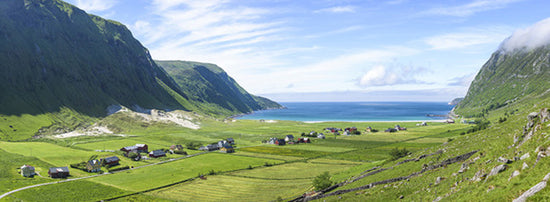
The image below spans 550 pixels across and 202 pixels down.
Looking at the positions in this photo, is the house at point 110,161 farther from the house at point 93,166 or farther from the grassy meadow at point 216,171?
the house at point 93,166

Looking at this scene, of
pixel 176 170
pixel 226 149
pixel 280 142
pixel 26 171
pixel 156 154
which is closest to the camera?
pixel 26 171

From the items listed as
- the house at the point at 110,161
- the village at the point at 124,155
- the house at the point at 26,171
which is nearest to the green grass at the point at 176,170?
the village at the point at 124,155

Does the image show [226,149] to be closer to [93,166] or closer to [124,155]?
[124,155]

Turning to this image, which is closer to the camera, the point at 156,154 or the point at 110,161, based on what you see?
the point at 110,161

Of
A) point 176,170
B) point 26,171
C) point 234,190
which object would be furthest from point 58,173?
Result: point 234,190

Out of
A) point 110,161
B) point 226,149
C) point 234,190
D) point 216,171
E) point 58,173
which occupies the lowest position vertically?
point 234,190

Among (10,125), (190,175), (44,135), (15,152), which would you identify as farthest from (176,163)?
(10,125)

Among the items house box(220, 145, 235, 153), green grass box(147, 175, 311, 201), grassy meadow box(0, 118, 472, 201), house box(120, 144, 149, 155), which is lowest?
green grass box(147, 175, 311, 201)

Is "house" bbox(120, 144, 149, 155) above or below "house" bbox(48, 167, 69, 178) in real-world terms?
above

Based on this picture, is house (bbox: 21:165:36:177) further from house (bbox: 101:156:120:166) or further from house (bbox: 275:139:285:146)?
house (bbox: 275:139:285:146)

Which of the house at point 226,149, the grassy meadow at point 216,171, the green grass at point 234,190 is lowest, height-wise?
the green grass at point 234,190

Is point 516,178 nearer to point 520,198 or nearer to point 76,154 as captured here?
point 520,198

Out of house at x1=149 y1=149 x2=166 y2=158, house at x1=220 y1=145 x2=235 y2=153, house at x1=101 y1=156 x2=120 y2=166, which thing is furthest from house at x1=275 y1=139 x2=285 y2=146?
house at x1=101 y1=156 x2=120 y2=166
